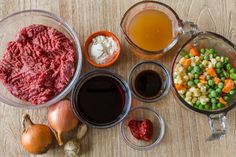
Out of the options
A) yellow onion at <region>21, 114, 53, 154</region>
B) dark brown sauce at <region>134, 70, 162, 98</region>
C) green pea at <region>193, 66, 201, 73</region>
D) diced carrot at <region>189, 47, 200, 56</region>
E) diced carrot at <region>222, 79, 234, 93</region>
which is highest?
diced carrot at <region>189, 47, 200, 56</region>

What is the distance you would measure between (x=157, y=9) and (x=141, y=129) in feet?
1.36

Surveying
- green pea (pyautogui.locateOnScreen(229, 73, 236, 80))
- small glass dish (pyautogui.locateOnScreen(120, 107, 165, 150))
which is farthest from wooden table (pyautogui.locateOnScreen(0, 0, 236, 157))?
green pea (pyautogui.locateOnScreen(229, 73, 236, 80))

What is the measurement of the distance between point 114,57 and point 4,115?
0.42 m

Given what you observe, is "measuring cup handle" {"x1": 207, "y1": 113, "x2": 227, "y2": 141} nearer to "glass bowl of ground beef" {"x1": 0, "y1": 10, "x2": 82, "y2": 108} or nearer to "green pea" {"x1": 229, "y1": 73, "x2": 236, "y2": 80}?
"green pea" {"x1": 229, "y1": 73, "x2": 236, "y2": 80}

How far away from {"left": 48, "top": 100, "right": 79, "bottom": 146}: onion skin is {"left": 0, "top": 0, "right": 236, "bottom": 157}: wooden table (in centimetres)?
5

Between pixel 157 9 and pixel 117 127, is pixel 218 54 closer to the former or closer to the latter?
pixel 157 9

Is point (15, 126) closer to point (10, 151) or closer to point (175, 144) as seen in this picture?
point (10, 151)

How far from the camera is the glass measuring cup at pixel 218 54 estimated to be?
123 centimetres

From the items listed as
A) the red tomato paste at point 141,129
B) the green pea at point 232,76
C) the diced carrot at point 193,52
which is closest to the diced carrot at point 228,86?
the green pea at point 232,76

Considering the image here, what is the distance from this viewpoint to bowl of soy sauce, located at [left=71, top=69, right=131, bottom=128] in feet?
4.29

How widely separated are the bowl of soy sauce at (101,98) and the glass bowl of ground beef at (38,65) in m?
0.06

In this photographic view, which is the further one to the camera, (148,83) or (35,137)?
(148,83)

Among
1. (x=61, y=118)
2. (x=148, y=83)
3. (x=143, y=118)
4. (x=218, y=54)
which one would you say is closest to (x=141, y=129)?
(x=143, y=118)

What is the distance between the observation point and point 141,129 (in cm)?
130
